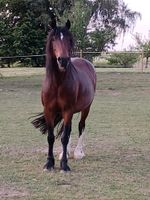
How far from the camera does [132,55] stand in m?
41.1

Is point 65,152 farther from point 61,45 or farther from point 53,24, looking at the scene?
point 53,24

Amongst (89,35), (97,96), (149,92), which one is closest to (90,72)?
(97,96)

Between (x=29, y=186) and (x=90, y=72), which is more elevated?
(x=90, y=72)

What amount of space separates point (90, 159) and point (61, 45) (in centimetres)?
201

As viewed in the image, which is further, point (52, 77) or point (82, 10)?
point (82, 10)

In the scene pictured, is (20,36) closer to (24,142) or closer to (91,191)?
(24,142)

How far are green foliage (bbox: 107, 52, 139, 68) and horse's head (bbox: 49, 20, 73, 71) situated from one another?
3455 cm

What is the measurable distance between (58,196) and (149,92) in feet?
50.8

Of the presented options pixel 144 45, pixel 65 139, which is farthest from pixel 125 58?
pixel 65 139

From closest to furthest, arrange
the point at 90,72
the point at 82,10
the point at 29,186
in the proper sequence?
the point at 29,186 → the point at 90,72 → the point at 82,10

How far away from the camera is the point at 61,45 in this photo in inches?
232

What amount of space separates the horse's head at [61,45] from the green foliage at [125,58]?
34550 millimetres

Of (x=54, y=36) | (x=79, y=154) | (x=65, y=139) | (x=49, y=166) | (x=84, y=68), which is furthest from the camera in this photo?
(x=84, y=68)

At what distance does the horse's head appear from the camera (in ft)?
19.2
